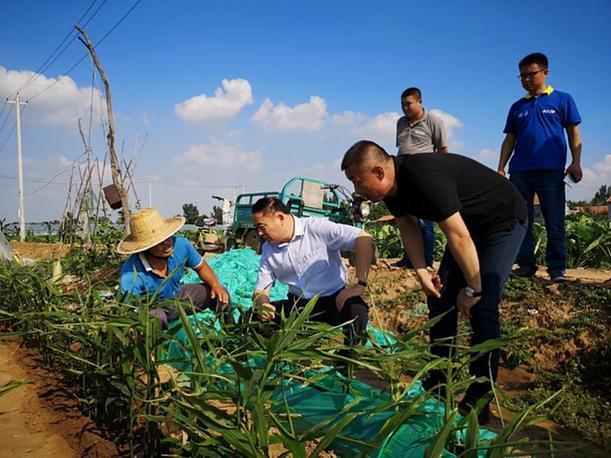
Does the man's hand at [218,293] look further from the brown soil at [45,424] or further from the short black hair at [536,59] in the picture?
the short black hair at [536,59]

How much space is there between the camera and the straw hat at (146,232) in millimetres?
2900

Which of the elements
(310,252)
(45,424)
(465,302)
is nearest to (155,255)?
(310,252)

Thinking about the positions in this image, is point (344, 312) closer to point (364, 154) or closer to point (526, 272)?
point (364, 154)

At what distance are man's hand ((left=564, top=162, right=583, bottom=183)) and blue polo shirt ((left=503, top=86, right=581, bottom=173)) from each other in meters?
0.06

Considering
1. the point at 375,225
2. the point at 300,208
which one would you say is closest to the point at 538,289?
the point at 300,208

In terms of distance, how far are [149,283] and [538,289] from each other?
3.25 metres

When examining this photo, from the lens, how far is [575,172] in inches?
138

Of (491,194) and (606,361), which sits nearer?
(491,194)

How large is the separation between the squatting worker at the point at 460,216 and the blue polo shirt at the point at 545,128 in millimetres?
1555

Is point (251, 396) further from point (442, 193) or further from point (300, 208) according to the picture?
point (300, 208)

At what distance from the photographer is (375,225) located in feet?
37.6

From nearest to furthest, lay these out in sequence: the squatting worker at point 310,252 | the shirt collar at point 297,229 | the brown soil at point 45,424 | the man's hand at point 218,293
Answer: the brown soil at point 45,424 → the squatting worker at point 310,252 → the shirt collar at point 297,229 → the man's hand at point 218,293

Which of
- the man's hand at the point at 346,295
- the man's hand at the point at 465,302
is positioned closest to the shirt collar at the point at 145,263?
the man's hand at the point at 346,295

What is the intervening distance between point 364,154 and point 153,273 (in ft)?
5.63
